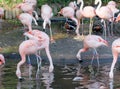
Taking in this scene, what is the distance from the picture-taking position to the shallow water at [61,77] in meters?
9.50

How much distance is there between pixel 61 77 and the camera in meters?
10.3

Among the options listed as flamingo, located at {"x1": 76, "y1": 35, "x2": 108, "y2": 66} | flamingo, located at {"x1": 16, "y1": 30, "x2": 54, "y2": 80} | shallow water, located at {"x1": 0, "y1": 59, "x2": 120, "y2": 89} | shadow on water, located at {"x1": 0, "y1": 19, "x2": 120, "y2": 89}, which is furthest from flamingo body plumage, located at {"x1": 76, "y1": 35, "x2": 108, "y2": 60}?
flamingo, located at {"x1": 16, "y1": 30, "x2": 54, "y2": 80}

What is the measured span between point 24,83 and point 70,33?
5.26 meters

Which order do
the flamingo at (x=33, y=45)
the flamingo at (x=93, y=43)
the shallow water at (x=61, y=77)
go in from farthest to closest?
the flamingo at (x=93, y=43) < the flamingo at (x=33, y=45) < the shallow water at (x=61, y=77)

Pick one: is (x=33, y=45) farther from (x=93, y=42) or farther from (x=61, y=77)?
(x=93, y=42)

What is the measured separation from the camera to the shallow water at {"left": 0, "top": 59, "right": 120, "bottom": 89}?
950 centimetres

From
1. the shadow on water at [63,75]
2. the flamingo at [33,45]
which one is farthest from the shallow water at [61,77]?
the flamingo at [33,45]

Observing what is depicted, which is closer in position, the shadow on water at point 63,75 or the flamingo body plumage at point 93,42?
the shadow on water at point 63,75

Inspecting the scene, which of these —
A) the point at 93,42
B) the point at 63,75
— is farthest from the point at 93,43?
the point at 63,75

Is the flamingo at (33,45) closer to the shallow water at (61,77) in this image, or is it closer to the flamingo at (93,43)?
the shallow water at (61,77)

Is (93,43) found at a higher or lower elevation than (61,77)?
higher

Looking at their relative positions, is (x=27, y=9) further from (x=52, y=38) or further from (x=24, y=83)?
(x=24, y=83)

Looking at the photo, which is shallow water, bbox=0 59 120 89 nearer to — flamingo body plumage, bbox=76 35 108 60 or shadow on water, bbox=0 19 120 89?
shadow on water, bbox=0 19 120 89

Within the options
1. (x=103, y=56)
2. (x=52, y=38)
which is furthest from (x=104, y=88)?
(x=52, y=38)
